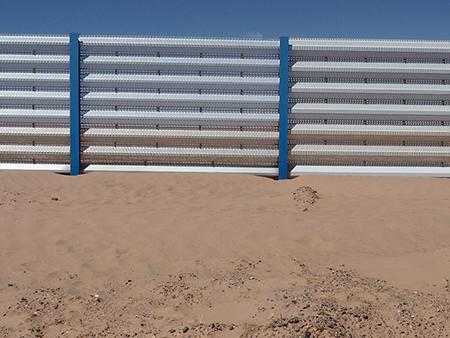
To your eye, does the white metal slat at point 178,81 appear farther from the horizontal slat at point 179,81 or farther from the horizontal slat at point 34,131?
the horizontal slat at point 34,131

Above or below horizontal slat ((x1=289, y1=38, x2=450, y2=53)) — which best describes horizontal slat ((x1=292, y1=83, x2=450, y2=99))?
below

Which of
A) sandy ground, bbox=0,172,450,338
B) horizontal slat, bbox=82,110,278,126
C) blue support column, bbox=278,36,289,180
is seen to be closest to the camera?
sandy ground, bbox=0,172,450,338

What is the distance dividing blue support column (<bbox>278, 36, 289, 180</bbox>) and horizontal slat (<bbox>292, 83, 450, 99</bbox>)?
0.71 feet

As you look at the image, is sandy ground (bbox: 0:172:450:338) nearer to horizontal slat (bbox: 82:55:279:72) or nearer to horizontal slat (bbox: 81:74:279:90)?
horizontal slat (bbox: 81:74:279:90)

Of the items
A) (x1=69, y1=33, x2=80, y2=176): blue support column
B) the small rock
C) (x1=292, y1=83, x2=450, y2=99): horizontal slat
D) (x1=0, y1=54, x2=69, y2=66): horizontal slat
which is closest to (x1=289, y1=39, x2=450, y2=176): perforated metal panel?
(x1=292, y1=83, x2=450, y2=99): horizontal slat

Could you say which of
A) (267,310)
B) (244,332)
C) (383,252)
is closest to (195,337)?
(244,332)

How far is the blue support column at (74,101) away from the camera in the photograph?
7660mm

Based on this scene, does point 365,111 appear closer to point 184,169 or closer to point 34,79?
point 184,169

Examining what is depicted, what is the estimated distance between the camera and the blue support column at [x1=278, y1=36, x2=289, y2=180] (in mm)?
7645

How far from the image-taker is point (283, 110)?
25.2 feet

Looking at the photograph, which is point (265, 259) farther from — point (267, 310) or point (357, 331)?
point (357, 331)

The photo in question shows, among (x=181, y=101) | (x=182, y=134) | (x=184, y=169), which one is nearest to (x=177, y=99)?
(x=181, y=101)

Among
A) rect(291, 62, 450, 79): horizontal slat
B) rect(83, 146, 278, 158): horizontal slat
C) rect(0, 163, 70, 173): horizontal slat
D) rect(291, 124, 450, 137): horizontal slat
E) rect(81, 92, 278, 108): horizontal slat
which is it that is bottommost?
rect(0, 163, 70, 173): horizontal slat

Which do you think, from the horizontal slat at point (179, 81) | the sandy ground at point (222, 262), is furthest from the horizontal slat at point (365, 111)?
the sandy ground at point (222, 262)
